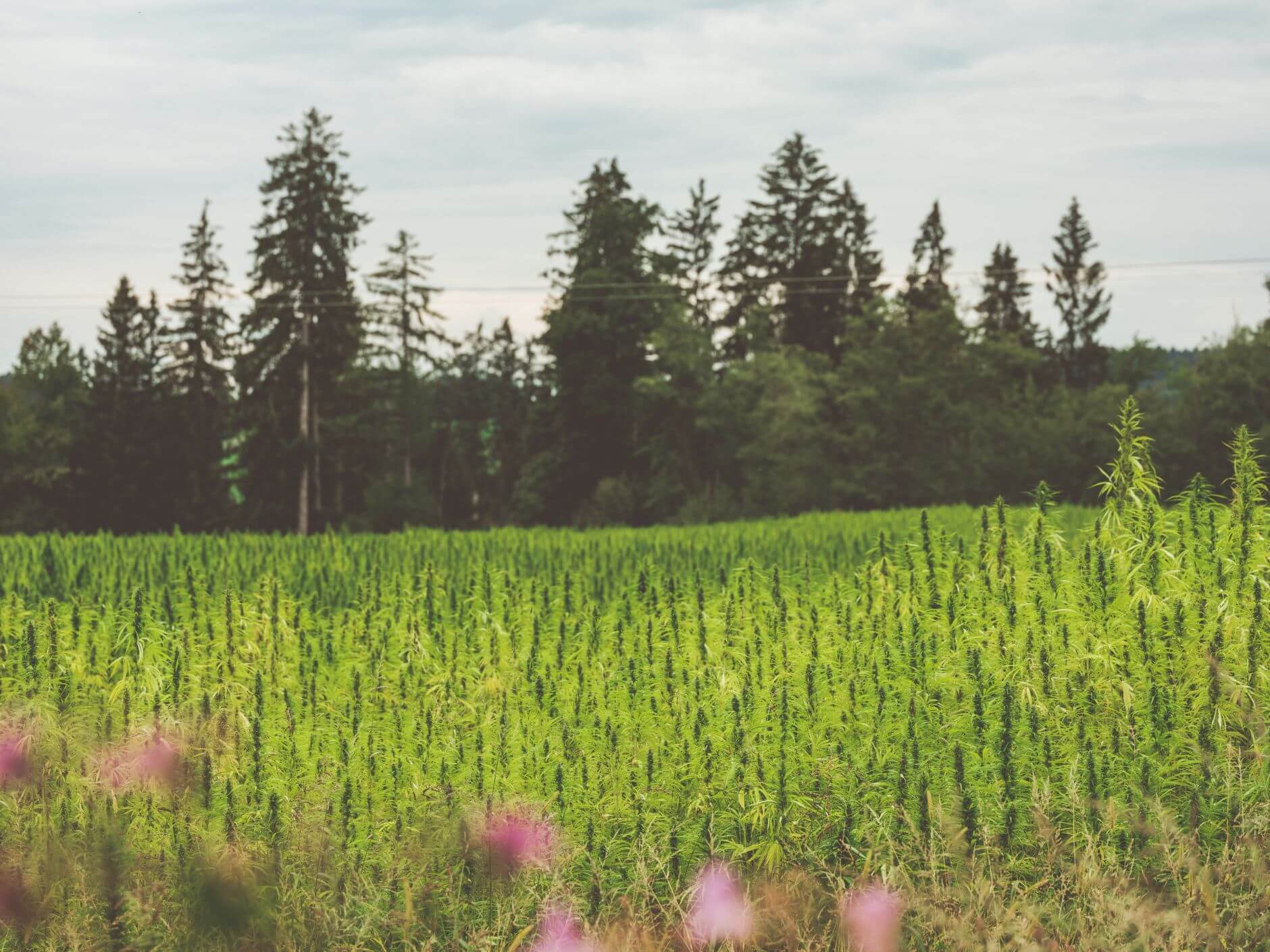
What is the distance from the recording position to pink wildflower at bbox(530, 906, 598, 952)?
12.6 feet

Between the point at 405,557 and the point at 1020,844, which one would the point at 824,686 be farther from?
the point at 405,557

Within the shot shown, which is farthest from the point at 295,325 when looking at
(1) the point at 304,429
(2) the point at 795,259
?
(2) the point at 795,259

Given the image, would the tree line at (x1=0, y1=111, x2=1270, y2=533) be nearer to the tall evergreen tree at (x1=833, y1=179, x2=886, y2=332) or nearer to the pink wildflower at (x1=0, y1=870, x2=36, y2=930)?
the tall evergreen tree at (x1=833, y1=179, x2=886, y2=332)

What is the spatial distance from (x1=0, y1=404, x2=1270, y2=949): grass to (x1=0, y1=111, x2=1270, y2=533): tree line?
28.8 m

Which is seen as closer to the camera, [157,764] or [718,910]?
[718,910]

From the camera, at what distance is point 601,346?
43531 millimetres

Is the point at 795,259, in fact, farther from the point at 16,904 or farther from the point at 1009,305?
the point at 16,904

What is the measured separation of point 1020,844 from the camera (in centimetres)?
462

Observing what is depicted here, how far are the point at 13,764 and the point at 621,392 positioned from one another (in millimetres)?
38443

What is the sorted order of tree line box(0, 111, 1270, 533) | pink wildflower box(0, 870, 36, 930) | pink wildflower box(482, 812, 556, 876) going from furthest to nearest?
tree line box(0, 111, 1270, 533)
pink wildflower box(482, 812, 556, 876)
pink wildflower box(0, 870, 36, 930)

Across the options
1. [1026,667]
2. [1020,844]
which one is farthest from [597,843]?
[1026,667]

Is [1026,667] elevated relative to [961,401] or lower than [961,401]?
lower

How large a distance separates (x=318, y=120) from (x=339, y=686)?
36.7 m

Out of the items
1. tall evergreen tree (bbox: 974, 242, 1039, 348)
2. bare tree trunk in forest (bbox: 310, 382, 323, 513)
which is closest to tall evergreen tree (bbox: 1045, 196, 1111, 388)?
tall evergreen tree (bbox: 974, 242, 1039, 348)
